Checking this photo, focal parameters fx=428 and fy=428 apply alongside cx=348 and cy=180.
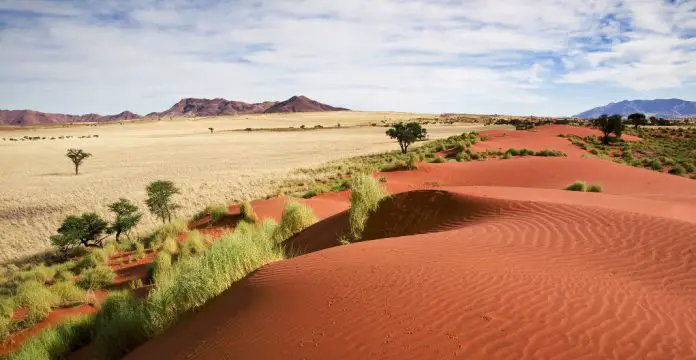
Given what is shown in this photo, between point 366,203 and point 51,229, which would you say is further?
point 51,229

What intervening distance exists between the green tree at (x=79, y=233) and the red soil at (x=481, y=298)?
Answer: 13.5 metres

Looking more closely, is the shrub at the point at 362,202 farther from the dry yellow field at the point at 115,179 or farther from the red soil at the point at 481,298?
the dry yellow field at the point at 115,179

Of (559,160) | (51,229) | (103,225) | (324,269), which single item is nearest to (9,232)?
(51,229)

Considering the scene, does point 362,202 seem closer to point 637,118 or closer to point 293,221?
point 293,221

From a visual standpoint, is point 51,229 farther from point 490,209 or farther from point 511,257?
point 511,257

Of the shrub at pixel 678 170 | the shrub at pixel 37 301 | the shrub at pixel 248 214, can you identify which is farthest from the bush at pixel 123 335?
the shrub at pixel 678 170

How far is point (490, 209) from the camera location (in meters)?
10.0

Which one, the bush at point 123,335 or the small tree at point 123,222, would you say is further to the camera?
the small tree at point 123,222

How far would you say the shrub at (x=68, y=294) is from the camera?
10297 mm

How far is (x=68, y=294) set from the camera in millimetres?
10422

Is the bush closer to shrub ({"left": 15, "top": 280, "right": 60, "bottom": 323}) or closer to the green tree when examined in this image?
shrub ({"left": 15, "top": 280, "right": 60, "bottom": 323})

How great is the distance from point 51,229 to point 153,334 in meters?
17.7

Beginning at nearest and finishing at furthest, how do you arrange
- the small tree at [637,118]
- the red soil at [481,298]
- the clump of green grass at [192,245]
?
the red soil at [481,298], the clump of green grass at [192,245], the small tree at [637,118]

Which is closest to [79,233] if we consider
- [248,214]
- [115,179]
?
[248,214]
